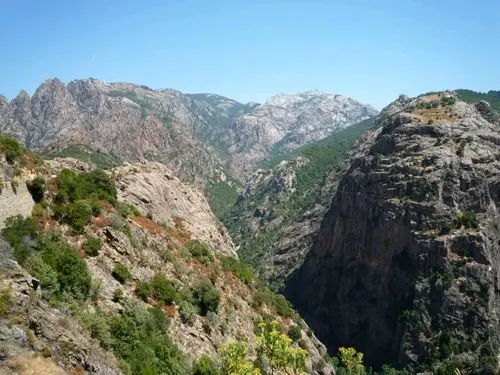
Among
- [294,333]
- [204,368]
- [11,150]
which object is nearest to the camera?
[204,368]

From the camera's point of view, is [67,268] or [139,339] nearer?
[67,268]

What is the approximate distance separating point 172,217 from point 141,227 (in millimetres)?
20642

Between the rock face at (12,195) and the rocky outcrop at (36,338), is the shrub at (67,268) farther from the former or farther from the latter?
the rocky outcrop at (36,338)

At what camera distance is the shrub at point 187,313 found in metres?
35.0

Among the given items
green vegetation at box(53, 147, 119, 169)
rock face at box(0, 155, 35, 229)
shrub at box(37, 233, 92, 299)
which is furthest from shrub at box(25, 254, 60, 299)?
green vegetation at box(53, 147, 119, 169)

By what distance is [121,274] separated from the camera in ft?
106

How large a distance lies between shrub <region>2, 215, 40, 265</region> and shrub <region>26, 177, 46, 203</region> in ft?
11.5

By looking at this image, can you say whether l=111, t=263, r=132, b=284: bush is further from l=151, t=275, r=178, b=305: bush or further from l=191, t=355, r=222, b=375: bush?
l=191, t=355, r=222, b=375: bush

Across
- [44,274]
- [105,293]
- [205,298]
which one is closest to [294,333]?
[205,298]

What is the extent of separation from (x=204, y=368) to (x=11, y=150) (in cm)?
2132

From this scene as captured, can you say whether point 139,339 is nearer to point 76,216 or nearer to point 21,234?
point 21,234

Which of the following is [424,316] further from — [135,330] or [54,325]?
[54,325]

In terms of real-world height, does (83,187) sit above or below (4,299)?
above

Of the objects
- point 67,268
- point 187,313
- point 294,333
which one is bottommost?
point 294,333
